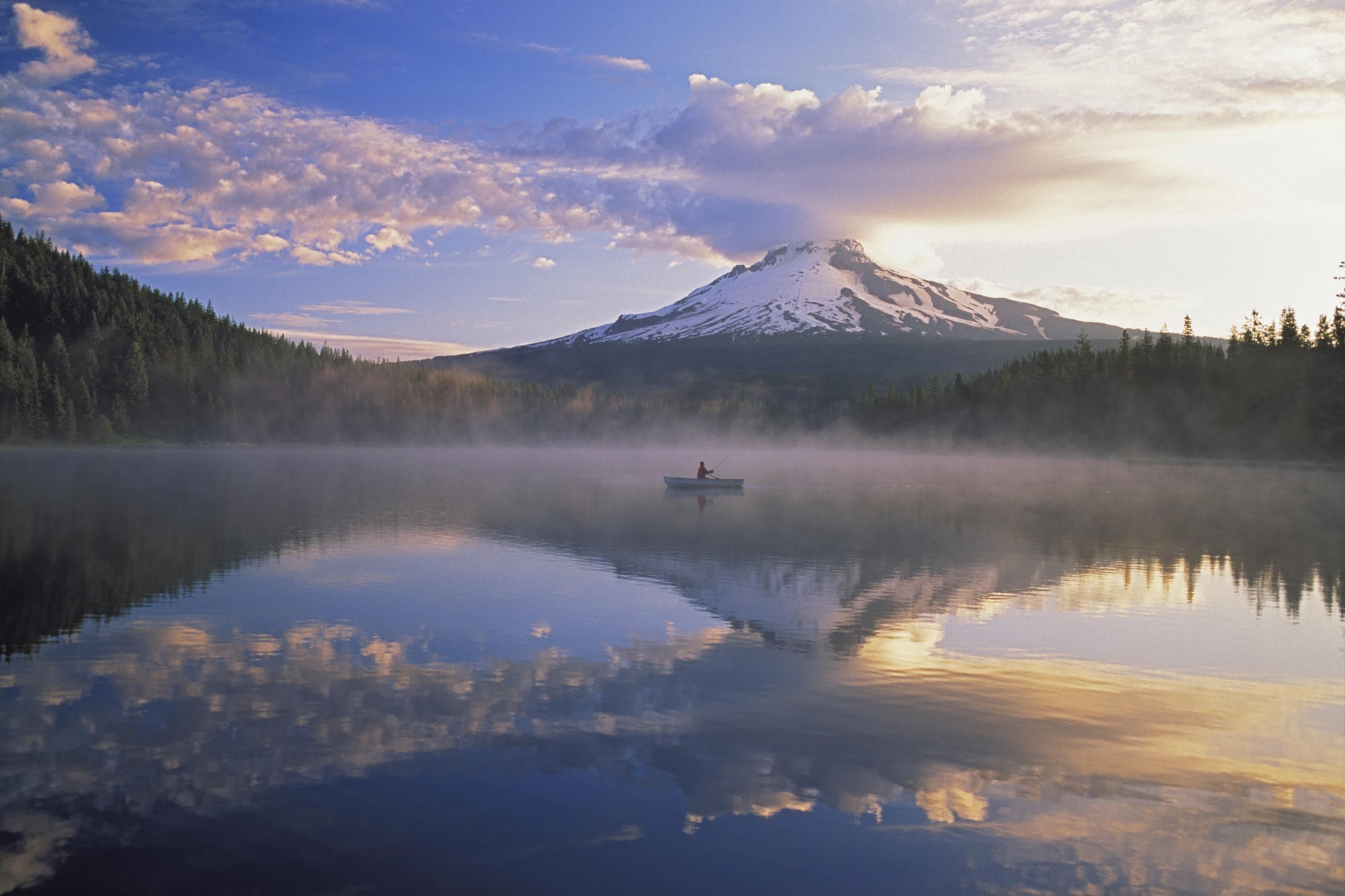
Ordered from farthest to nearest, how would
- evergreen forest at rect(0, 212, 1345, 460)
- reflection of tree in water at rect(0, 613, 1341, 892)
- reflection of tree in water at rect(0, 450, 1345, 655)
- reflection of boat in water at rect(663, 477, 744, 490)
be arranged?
evergreen forest at rect(0, 212, 1345, 460)
reflection of boat in water at rect(663, 477, 744, 490)
reflection of tree in water at rect(0, 450, 1345, 655)
reflection of tree in water at rect(0, 613, 1341, 892)

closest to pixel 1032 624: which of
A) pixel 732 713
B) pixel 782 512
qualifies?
pixel 732 713

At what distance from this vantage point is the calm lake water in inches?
340

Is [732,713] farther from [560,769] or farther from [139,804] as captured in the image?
[139,804]

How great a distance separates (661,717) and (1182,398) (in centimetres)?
11348

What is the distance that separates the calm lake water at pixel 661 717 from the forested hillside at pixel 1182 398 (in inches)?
2741

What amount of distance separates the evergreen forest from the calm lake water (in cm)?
7824

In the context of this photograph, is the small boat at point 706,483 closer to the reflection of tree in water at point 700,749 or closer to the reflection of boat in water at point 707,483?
the reflection of boat in water at point 707,483

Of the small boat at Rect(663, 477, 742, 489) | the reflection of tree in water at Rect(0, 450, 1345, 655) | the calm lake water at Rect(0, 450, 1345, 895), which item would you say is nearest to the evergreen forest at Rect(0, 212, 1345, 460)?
the reflection of tree in water at Rect(0, 450, 1345, 655)

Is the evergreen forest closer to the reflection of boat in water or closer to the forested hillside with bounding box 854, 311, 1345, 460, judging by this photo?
the forested hillside with bounding box 854, 311, 1345, 460

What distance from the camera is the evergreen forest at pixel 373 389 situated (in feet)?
318

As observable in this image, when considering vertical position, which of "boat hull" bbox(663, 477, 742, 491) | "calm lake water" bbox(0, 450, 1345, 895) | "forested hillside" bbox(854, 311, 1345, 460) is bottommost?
"calm lake water" bbox(0, 450, 1345, 895)

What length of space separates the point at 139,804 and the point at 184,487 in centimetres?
4982

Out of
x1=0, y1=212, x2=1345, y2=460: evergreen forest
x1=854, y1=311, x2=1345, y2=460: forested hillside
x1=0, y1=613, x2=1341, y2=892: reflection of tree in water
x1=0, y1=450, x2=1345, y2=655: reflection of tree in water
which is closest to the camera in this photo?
x1=0, y1=613, x2=1341, y2=892: reflection of tree in water

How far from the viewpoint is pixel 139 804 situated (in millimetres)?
9484
